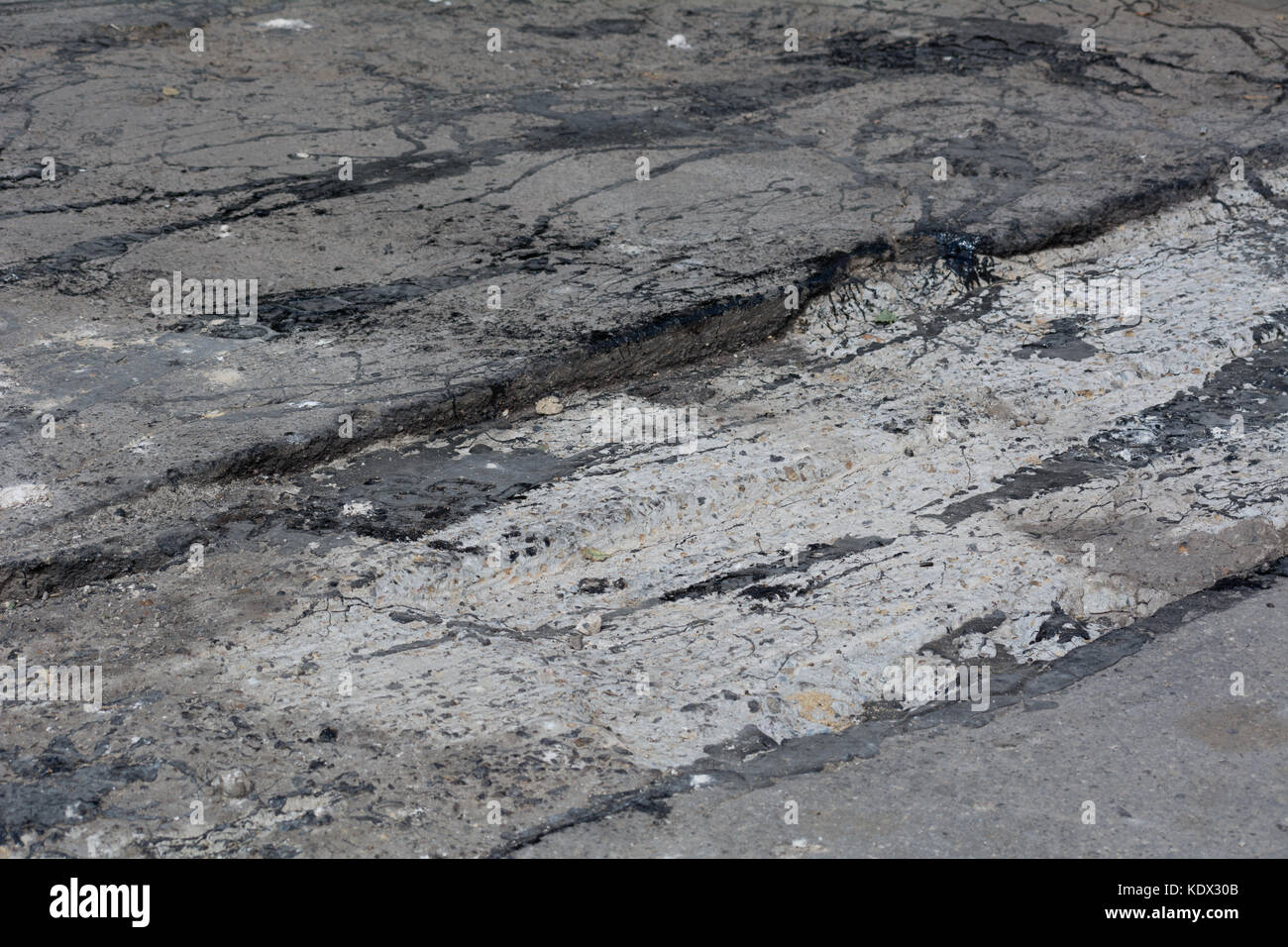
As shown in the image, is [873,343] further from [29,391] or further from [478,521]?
[29,391]

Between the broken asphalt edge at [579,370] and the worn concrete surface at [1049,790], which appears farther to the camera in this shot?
the broken asphalt edge at [579,370]

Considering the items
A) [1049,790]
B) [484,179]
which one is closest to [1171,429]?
[1049,790]

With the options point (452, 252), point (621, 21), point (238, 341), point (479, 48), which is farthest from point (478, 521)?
point (621, 21)

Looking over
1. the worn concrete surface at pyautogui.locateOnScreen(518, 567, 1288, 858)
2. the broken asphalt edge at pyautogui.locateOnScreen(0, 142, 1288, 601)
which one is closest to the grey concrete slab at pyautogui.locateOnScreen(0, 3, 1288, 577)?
the broken asphalt edge at pyautogui.locateOnScreen(0, 142, 1288, 601)

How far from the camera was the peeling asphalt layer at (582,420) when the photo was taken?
107 inches

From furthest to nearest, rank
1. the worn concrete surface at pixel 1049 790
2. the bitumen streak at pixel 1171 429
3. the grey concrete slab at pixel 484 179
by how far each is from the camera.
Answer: the grey concrete slab at pixel 484 179
the bitumen streak at pixel 1171 429
the worn concrete surface at pixel 1049 790

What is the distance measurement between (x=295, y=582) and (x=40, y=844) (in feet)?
3.02

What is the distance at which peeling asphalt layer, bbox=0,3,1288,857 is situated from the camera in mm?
2727

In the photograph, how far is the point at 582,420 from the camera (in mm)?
3947

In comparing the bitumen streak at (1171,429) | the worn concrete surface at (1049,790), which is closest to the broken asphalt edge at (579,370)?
the bitumen streak at (1171,429)

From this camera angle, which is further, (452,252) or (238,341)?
(452,252)

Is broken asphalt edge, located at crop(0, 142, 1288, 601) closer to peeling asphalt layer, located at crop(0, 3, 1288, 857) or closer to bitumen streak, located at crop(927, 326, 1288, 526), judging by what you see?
peeling asphalt layer, located at crop(0, 3, 1288, 857)

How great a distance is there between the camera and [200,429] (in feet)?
11.8

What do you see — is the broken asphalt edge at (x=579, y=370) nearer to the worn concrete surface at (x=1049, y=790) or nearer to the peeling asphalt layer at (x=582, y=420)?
the peeling asphalt layer at (x=582, y=420)
